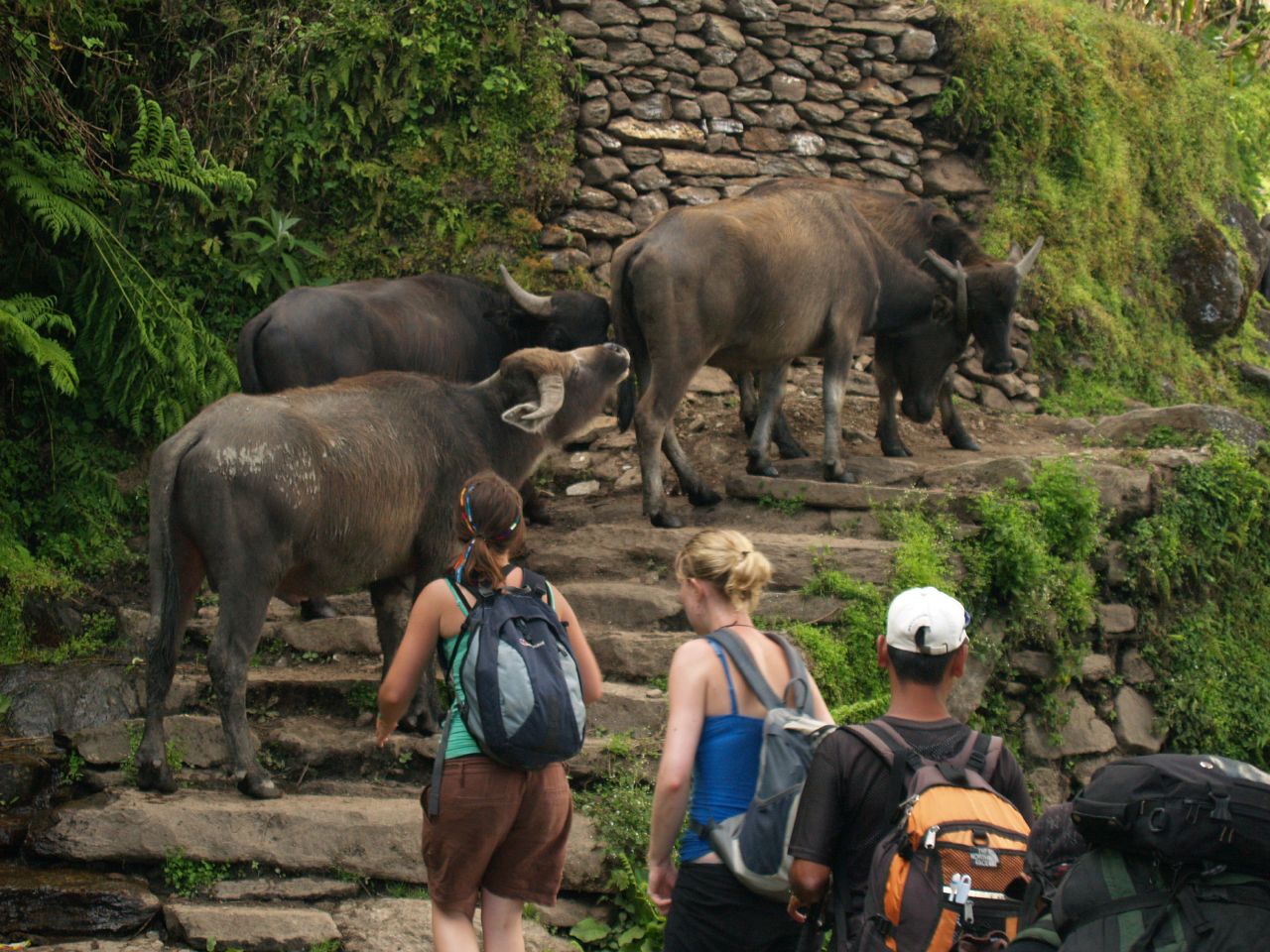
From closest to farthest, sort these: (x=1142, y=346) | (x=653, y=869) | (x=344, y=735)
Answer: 1. (x=653, y=869)
2. (x=344, y=735)
3. (x=1142, y=346)

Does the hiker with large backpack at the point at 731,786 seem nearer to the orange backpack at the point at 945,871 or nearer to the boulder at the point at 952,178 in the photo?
the orange backpack at the point at 945,871

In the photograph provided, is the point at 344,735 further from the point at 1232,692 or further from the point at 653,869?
the point at 1232,692

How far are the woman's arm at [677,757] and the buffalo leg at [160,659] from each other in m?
3.27

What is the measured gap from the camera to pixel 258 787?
6.38 m

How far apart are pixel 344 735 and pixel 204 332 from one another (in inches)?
173

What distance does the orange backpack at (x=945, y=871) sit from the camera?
3250 mm

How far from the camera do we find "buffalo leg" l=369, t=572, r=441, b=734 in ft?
23.0

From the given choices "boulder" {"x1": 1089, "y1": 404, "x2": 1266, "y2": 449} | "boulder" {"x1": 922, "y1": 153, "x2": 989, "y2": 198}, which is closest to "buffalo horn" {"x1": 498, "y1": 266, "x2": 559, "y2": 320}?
"boulder" {"x1": 1089, "y1": 404, "x2": 1266, "y2": 449}

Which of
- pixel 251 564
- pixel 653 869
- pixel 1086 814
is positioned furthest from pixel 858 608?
pixel 1086 814

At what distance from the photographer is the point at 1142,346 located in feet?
45.7

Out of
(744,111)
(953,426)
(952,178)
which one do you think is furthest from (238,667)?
(952,178)

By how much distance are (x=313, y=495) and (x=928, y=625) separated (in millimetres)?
3771

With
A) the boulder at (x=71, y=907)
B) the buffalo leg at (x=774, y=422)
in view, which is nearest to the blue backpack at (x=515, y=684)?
the boulder at (x=71, y=907)

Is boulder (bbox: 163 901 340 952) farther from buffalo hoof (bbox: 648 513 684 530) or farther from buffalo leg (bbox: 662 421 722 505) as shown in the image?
buffalo leg (bbox: 662 421 722 505)
